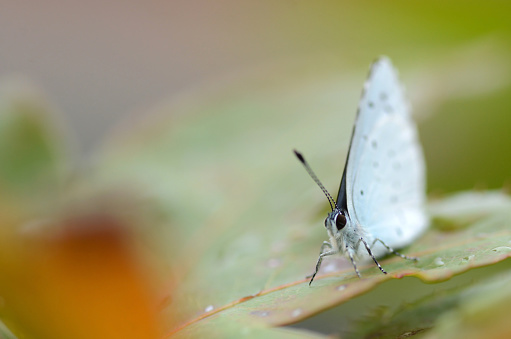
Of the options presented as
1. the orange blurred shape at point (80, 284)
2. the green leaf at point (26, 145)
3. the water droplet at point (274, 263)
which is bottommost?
the water droplet at point (274, 263)

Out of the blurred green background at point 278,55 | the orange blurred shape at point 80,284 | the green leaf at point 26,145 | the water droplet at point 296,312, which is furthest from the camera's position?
the blurred green background at point 278,55

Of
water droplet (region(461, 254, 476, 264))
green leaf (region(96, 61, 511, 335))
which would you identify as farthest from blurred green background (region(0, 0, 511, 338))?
water droplet (region(461, 254, 476, 264))

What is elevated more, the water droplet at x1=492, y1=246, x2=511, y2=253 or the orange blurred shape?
the orange blurred shape

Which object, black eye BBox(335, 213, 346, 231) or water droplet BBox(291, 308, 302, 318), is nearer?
water droplet BBox(291, 308, 302, 318)

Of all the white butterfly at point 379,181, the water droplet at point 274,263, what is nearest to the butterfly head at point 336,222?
the white butterfly at point 379,181

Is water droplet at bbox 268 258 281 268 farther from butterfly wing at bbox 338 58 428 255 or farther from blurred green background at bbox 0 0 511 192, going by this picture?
blurred green background at bbox 0 0 511 192

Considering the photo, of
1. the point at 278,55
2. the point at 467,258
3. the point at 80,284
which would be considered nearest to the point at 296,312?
the point at 467,258

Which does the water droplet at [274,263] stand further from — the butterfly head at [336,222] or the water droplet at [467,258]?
the water droplet at [467,258]

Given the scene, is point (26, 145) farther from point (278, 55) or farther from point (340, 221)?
point (278, 55)
